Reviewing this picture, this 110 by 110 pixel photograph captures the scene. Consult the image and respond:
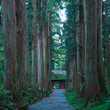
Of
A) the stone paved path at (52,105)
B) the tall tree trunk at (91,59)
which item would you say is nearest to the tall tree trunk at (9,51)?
the stone paved path at (52,105)

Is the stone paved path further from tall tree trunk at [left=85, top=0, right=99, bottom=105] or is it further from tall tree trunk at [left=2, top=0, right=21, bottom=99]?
tall tree trunk at [left=2, top=0, right=21, bottom=99]

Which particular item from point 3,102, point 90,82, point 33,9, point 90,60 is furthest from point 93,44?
point 33,9

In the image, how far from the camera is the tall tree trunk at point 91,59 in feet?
29.7

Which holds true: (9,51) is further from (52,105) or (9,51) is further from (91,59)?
(52,105)

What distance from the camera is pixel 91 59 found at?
359 inches

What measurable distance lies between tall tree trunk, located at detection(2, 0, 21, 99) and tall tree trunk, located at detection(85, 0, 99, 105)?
126 inches

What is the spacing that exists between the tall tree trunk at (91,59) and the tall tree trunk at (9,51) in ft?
10.5

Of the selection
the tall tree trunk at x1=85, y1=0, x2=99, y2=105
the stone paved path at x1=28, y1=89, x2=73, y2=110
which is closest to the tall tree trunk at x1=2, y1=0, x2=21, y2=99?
the stone paved path at x1=28, y1=89, x2=73, y2=110

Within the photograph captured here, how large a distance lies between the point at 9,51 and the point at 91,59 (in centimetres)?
370

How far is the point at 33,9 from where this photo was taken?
17.1 metres

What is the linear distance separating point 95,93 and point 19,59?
4.18 meters

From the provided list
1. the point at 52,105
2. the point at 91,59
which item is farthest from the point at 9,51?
the point at 52,105

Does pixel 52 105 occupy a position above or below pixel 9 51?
below

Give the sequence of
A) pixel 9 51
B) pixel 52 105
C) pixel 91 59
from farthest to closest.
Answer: pixel 52 105
pixel 91 59
pixel 9 51
